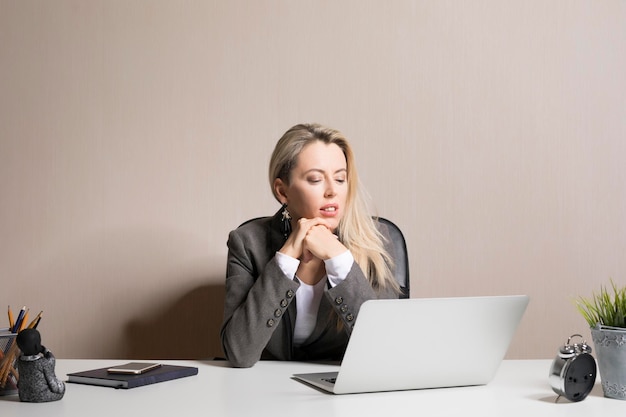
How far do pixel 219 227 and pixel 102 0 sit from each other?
957 mm

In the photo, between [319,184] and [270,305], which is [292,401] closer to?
[270,305]

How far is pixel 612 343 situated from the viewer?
4.24 feet

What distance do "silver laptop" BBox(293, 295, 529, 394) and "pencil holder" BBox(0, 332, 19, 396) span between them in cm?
56

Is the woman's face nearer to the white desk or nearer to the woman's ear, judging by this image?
the woman's ear

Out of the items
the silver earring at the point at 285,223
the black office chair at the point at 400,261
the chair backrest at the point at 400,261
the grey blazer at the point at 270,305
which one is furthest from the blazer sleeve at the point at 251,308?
the chair backrest at the point at 400,261

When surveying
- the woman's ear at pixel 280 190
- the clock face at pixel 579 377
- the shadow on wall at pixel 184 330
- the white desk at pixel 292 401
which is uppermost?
the woman's ear at pixel 280 190

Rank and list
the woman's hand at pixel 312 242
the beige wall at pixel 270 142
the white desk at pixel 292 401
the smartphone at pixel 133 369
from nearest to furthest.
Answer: the white desk at pixel 292 401 → the smartphone at pixel 133 369 → the woman's hand at pixel 312 242 → the beige wall at pixel 270 142

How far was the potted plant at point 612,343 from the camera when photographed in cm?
128

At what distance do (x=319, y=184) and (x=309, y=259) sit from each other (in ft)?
0.68

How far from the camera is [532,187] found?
2750 mm

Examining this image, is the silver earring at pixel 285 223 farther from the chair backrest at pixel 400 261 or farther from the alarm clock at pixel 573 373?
the alarm clock at pixel 573 373

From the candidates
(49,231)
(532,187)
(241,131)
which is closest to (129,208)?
(49,231)

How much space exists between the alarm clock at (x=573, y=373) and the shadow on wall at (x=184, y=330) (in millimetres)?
1651

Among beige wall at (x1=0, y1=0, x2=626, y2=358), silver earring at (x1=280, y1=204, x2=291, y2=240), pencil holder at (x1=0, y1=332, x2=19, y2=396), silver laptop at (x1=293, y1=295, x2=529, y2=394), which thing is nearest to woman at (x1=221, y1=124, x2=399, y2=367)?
silver earring at (x1=280, y1=204, x2=291, y2=240)
